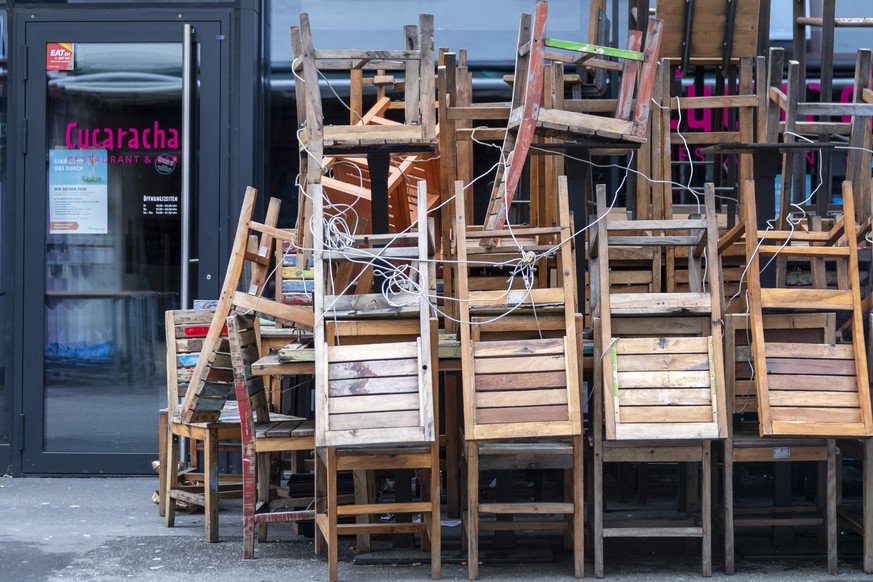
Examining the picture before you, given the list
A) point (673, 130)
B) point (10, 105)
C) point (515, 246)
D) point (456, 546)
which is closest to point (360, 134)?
point (515, 246)

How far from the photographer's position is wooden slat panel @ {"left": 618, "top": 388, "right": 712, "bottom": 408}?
16.5 feet

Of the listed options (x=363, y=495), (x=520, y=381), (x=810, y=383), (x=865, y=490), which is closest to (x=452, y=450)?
(x=363, y=495)

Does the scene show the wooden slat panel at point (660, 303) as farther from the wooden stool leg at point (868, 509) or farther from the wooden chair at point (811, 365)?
the wooden stool leg at point (868, 509)

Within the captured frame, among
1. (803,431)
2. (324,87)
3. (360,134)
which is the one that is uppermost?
(324,87)

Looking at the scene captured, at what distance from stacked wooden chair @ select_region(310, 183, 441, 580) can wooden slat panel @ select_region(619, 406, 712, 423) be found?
0.88 metres

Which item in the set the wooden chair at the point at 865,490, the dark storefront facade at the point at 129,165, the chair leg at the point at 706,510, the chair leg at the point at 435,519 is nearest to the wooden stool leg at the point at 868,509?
the wooden chair at the point at 865,490

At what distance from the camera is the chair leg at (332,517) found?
507 centimetres

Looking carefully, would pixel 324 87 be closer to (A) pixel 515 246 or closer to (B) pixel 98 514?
(A) pixel 515 246

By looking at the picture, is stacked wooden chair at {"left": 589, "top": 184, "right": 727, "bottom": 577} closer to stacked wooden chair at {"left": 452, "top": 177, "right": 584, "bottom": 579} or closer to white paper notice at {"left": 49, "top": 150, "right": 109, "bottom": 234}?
stacked wooden chair at {"left": 452, "top": 177, "right": 584, "bottom": 579}

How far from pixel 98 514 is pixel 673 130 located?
14.3 ft

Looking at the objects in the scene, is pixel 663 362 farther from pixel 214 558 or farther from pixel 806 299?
pixel 214 558

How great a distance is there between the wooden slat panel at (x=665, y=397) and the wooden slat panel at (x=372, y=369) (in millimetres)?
963

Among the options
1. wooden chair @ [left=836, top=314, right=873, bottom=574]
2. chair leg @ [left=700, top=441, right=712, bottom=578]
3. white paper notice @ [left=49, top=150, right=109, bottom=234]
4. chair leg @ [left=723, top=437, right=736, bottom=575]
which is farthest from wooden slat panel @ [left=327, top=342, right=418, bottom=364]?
white paper notice @ [left=49, top=150, right=109, bottom=234]

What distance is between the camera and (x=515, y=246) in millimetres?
5641
